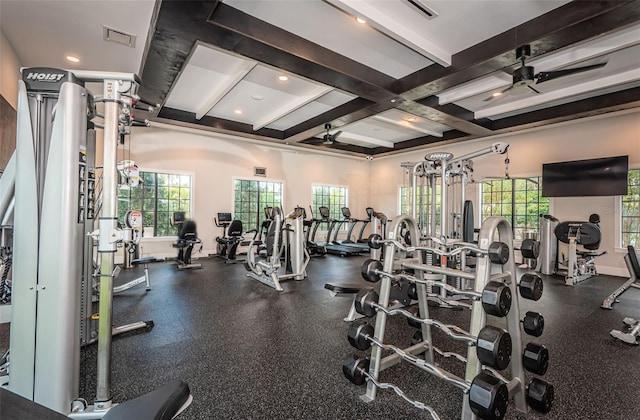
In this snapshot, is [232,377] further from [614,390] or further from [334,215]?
[334,215]

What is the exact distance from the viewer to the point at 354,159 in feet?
33.6

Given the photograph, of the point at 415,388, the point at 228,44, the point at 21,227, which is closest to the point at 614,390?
the point at 415,388

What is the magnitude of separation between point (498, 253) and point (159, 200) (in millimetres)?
7086

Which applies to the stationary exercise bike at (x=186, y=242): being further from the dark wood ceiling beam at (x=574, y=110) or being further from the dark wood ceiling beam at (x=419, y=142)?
the dark wood ceiling beam at (x=574, y=110)

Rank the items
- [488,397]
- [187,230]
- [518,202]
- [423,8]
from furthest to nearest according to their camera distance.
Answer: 1. [518,202]
2. [187,230]
3. [423,8]
4. [488,397]

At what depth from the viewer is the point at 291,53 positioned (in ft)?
11.2

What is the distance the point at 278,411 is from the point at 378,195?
347 inches

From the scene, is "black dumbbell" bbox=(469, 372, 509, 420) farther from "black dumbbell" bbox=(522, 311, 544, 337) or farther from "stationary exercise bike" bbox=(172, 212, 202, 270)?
"stationary exercise bike" bbox=(172, 212, 202, 270)

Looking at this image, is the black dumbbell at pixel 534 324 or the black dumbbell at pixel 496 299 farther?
the black dumbbell at pixel 534 324

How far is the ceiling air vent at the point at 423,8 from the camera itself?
2796mm

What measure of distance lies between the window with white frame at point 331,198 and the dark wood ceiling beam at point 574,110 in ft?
15.7

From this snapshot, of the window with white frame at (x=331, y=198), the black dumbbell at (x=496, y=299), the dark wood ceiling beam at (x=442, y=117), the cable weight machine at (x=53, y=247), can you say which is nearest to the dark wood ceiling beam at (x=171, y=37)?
the cable weight machine at (x=53, y=247)

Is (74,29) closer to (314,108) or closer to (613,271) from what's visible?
(314,108)

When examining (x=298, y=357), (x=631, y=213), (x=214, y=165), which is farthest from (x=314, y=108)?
(x=631, y=213)
